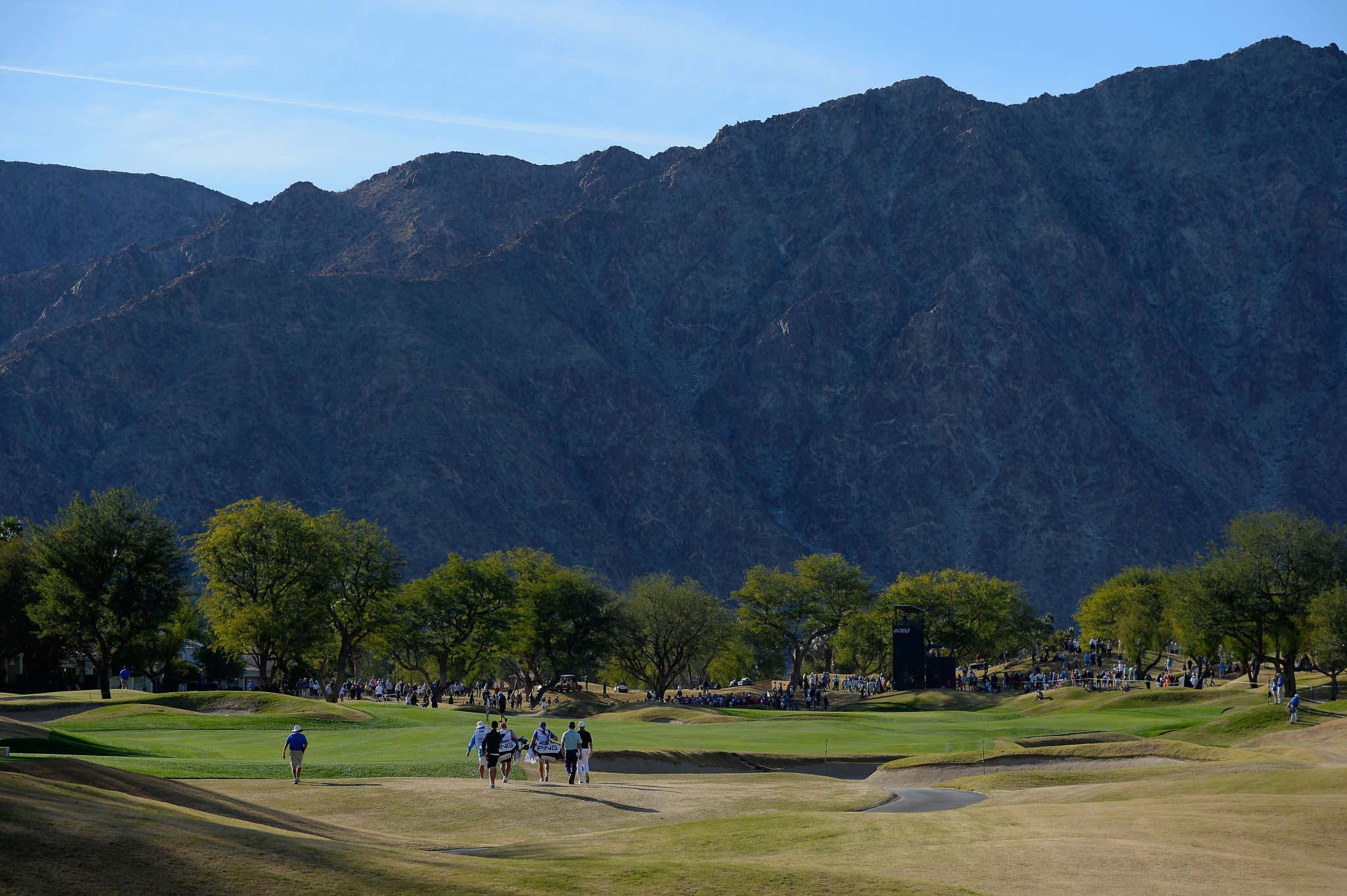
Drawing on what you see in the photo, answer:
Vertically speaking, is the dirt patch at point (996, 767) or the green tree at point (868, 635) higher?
the green tree at point (868, 635)

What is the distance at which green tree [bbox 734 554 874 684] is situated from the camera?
477 ft

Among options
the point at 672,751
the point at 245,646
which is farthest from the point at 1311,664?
the point at 245,646

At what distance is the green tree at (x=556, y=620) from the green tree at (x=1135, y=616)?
160 feet

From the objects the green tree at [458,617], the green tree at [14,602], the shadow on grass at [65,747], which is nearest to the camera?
the shadow on grass at [65,747]

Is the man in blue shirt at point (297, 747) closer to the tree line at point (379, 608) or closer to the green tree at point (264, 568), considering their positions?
the tree line at point (379, 608)

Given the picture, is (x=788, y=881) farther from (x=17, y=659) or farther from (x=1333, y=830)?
(x=17, y=659)

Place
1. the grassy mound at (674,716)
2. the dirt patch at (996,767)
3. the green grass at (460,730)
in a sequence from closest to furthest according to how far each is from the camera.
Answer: the dirt patch at (996,767), the green grass at (460,730), the grassy mound at (674,716)

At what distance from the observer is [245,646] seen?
9825 centimetres

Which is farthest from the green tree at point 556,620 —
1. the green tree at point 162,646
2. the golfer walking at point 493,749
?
the golfer walking at point 493,749

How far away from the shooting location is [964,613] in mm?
142125

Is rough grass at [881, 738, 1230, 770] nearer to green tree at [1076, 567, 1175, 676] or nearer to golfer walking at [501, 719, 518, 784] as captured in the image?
golfer walking at [501, 719, 518, 784]

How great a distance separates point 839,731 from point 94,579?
4670 centimetres

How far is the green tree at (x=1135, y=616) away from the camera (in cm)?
13100

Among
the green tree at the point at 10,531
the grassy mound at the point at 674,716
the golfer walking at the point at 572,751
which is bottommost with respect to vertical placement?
the grassy mound at the point at 674,716
